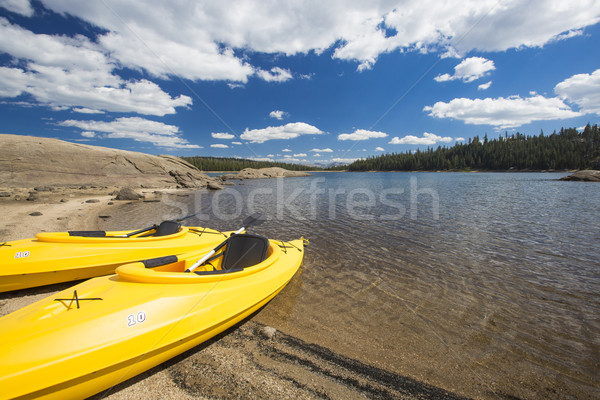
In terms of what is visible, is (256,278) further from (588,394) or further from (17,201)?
(17,201)

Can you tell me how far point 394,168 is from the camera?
141m

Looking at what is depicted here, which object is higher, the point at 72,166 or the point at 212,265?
the point at 72,166

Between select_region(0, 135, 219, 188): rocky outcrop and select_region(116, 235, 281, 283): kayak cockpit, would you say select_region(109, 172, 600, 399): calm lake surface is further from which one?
select_region(0, 135, 219, 188): rocky outcrop

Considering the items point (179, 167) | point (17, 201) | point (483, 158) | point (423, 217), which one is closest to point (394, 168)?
point (483, 158)

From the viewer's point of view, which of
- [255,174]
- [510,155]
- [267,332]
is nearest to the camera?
[267,332]

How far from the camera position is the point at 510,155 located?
10125 cm

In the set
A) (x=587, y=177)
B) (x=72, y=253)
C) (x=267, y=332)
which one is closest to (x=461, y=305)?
(x=267, y=332)

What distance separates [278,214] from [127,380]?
12899 mm

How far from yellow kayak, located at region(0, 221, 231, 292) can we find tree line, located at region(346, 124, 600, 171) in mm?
124885

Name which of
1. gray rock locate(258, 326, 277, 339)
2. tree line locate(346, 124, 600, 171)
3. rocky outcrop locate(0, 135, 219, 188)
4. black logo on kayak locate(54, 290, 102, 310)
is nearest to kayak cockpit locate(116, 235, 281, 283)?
black logo on kayak locate(54, 290, 102, 310)

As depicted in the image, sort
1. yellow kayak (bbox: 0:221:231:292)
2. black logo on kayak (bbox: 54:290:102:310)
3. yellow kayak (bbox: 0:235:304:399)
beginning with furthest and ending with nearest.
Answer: yellow kayak (bbox: 0:221:231:292)
black logo on kayak (bbox: 54:290:102:310)
yellow kayak (bbox: 0:235:304:399)

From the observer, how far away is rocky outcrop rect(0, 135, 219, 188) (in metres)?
22.6

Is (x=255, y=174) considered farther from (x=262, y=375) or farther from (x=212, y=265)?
(x=262, y=375)

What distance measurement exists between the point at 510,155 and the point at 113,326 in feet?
445
